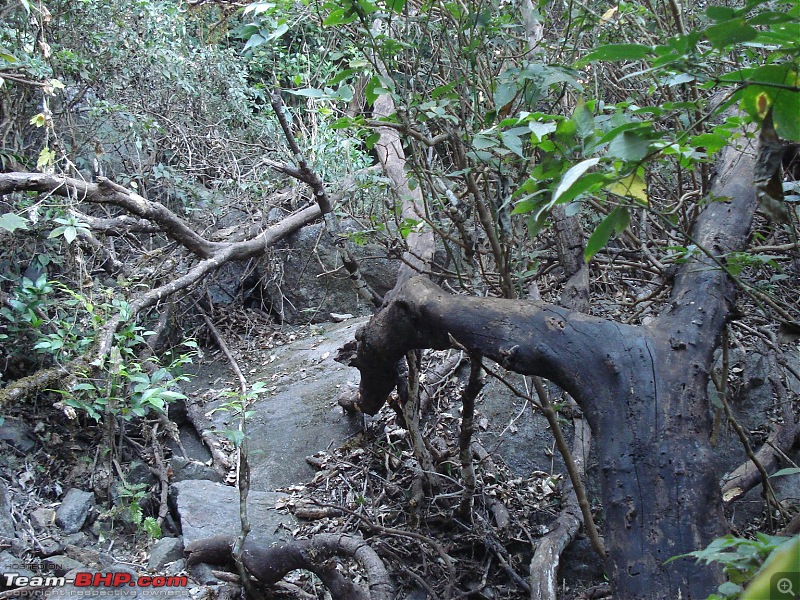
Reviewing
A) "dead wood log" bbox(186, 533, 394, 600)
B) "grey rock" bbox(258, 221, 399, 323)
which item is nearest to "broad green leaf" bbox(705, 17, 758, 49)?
"dead wood log" bbox(186, 533, 394, 600)

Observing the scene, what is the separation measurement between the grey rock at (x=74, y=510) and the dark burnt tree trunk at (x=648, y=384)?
2649mm

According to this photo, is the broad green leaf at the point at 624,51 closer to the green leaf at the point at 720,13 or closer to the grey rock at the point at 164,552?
the green leaf at the point at 720,13

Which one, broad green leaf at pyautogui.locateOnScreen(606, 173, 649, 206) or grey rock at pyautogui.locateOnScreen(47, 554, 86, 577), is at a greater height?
broad green leaf at pyautogui.locateOnScreen(606, 173, 649, 206)

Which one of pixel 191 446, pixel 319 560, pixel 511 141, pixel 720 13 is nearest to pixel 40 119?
pixel 191 446

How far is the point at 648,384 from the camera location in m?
1.84

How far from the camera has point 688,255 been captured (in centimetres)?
194

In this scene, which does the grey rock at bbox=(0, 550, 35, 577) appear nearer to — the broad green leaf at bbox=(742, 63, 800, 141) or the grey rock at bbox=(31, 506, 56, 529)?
the grey rock at bbox=(31, 506, 56, 529)

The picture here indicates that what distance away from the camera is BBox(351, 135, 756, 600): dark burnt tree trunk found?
1685mm

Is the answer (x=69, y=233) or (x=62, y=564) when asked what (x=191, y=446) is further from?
(x=69, y=233)

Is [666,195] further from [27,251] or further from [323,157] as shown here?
[27,251]

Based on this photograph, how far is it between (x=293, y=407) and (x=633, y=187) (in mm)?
3724

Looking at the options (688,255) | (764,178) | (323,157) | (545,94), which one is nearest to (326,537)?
(688,255)

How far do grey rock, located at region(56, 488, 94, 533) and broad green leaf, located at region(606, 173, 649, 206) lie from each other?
363 centimetres

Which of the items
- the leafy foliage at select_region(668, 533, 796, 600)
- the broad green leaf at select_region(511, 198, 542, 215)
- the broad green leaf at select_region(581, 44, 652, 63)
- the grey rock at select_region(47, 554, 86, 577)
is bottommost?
the grey rock at select_region(47, 554, 86, 577)
